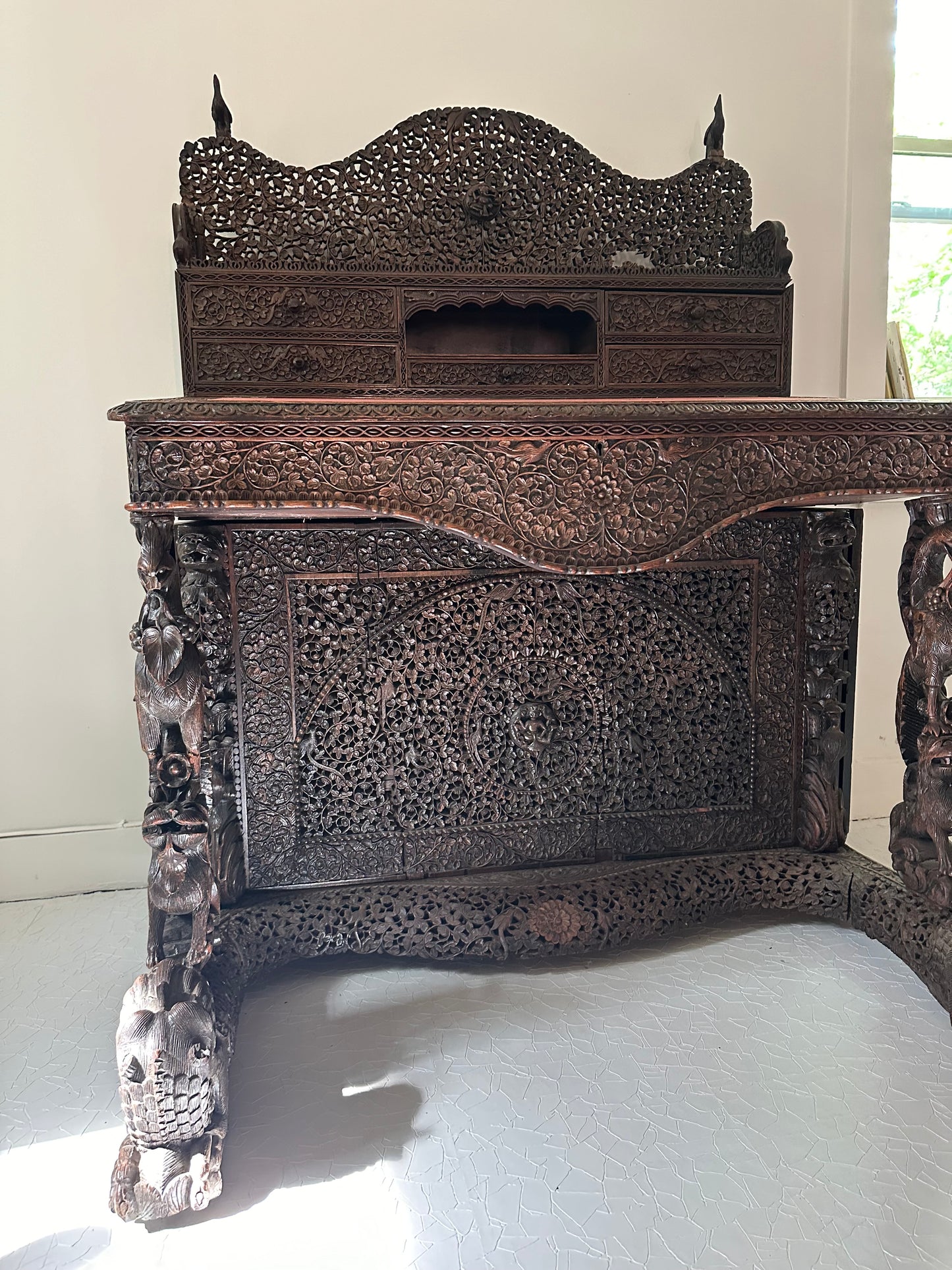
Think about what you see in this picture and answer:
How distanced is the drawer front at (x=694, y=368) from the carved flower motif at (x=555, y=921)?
1171mm

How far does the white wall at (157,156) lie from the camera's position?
6.88 ft

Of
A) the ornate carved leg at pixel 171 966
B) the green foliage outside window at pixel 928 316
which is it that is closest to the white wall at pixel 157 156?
the green foliage outside window at pixel 928 316

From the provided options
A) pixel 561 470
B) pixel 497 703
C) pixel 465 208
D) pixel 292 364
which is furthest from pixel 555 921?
pixel 465 208

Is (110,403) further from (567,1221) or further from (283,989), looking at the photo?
(567,1221)

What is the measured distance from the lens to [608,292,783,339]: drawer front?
2.02m

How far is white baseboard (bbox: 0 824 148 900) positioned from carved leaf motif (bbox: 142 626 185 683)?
1.10 meters

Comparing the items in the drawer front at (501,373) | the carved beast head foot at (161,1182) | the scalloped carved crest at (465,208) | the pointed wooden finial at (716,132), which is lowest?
the carved beast head foot at (161,1182)

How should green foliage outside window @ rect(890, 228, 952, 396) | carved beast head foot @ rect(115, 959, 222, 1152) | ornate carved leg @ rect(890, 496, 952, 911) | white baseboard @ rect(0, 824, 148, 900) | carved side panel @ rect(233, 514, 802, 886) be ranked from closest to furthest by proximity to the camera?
carved beast head foot @ rect(115, 959, 222, 1152) → ornate carved leg @ rect(890, 496, 952, 911) → carved side panel @ rect(233, 514, 802, 886) → white baseboard @ rect(0, 824, 148, 900) → green foliage outside window @ rect(890, 228, 952, 396)

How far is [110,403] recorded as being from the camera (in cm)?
217

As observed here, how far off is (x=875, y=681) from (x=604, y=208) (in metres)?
1.56

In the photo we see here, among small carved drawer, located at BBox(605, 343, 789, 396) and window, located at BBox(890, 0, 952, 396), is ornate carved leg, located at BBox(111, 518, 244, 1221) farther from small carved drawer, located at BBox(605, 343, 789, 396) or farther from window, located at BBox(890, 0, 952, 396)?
window, located at BBox(890, 0, 952, 396)

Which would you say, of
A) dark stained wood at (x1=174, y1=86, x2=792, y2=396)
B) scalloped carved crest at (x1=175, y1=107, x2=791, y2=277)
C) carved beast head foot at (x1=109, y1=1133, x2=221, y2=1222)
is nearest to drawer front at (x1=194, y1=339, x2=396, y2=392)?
dark stained wood at (x1=174, y1=86, x2=792, y2=396)

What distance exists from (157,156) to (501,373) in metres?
1.00

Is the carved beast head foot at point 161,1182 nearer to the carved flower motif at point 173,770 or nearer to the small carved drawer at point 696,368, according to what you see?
the carved flower motif at point 173,770
